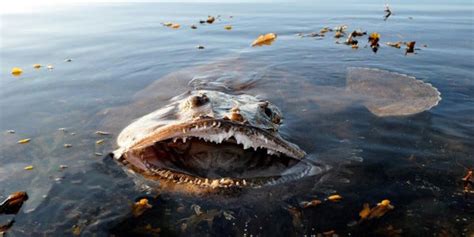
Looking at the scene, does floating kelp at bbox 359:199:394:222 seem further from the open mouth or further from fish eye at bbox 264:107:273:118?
fish eye at bbox 264:107:273:118

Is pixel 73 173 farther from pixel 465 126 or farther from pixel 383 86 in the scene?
pixel 383 86

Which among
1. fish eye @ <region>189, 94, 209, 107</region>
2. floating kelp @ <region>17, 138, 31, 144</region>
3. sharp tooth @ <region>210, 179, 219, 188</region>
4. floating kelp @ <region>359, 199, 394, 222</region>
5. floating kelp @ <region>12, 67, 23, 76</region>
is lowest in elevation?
floating kelp @ <region>12, 67, 23, 76</region>

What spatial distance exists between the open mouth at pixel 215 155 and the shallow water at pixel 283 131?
0.67ft

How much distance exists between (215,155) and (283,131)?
1.44 meters

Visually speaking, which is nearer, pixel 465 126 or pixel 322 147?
pixel 322 147

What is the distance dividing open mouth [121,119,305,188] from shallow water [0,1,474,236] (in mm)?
205

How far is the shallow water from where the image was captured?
3.89 metres

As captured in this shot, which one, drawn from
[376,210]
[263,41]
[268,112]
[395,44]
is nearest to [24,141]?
Answer: [268,112]

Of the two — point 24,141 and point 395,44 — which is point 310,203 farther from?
point 395,44

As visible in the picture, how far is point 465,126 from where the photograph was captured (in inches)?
235

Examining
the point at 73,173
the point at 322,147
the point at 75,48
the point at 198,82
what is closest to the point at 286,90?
the point at 198,82

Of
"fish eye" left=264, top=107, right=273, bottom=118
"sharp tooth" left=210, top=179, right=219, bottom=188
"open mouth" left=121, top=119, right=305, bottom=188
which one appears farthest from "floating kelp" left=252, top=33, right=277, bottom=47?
"sharp tooth" left=210, top=179, right=219, bottom=188

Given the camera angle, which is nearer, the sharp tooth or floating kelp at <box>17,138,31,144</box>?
the sharp tooth

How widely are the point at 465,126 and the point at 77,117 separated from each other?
5408 mm
